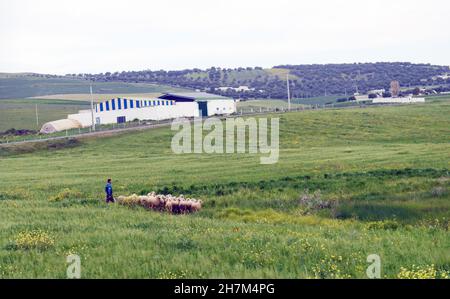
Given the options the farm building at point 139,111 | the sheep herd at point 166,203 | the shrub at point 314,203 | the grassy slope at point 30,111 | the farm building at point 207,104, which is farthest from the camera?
the farm building at point 207,104

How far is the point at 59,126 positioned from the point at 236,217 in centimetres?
7162

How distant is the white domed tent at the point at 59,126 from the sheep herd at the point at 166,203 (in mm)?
65188

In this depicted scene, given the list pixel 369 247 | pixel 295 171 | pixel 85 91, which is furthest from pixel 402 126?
pixel 85 91

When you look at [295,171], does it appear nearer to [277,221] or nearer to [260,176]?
[260,176]

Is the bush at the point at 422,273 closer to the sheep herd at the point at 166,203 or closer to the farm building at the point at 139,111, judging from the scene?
the sheep herd at the point at 166,203

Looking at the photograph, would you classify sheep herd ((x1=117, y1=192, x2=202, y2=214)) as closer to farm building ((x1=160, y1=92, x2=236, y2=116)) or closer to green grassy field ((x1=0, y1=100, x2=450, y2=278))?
green grassy field ((x1=0, y1=100, x2=450, y2=278))

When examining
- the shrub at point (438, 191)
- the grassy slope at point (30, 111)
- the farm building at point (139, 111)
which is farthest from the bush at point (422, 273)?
the grassy slope at point (30, 111)

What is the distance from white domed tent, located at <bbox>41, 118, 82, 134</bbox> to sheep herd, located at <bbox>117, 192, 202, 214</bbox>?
214 ft

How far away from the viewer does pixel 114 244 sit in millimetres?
15266

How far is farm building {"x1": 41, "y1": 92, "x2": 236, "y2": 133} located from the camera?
312 ft

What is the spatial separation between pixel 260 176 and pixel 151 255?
844 inches

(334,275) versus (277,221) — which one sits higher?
(334,275)

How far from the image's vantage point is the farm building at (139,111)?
9499 centimetres
